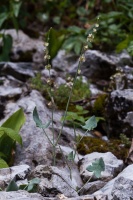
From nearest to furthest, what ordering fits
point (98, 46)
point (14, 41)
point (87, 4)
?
point (98, 46) → point (14, 41) → point (87, 4)

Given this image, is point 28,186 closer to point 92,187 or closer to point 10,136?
point 92,187

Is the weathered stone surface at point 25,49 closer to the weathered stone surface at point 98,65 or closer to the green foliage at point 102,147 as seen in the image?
the weathered stone surface at point 98,65

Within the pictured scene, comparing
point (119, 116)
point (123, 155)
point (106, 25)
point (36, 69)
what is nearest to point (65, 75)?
point (36, 69)

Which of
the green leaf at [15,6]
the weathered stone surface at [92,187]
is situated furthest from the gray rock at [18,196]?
the green leaf at [15,6]

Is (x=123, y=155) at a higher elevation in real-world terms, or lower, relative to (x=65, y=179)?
lower

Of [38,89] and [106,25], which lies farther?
[106,25]

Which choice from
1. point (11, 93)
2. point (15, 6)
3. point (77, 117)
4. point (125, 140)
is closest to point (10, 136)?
point (77, 117)

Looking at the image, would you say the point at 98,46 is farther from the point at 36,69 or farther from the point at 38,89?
the point at 38,89
